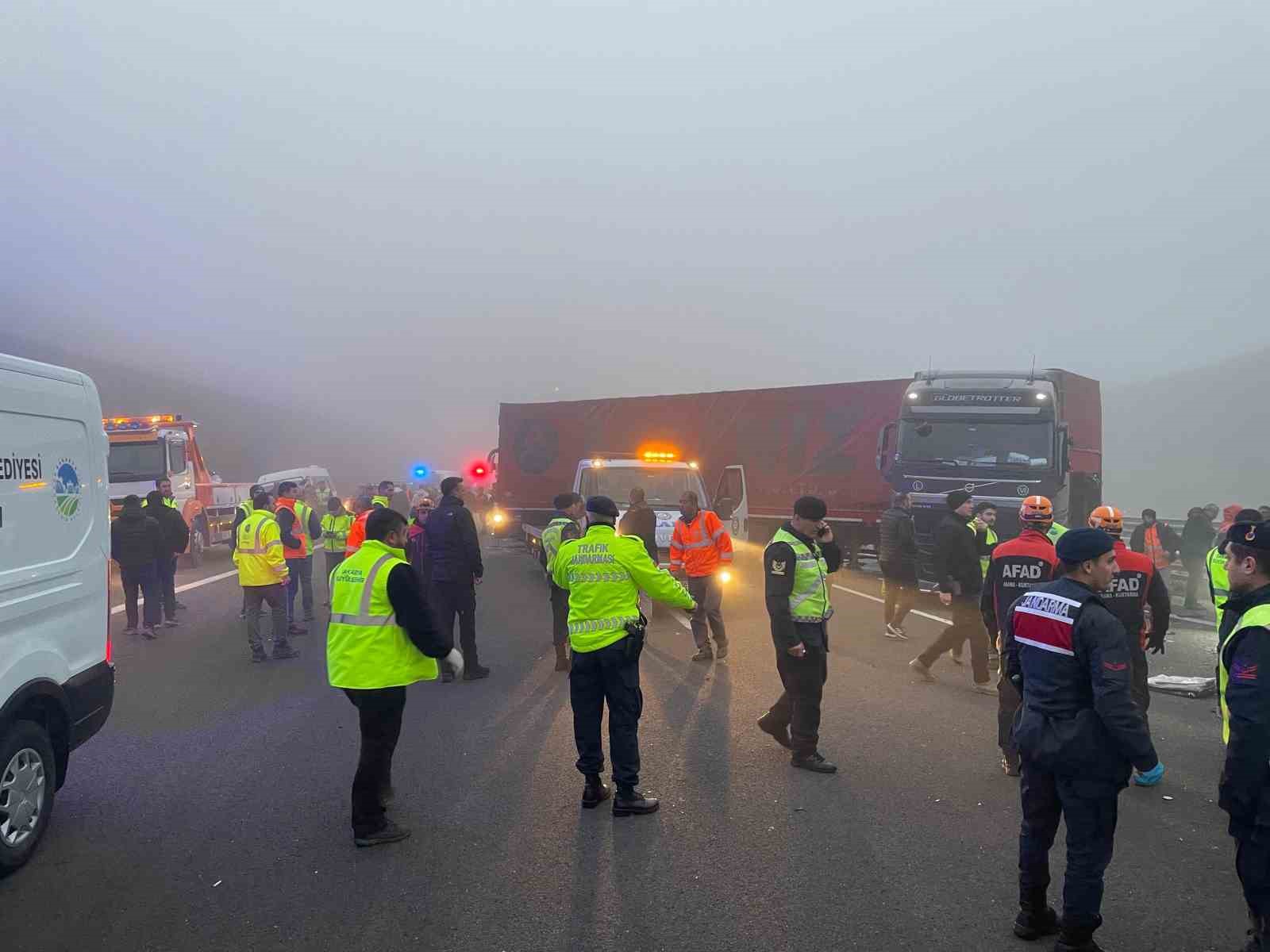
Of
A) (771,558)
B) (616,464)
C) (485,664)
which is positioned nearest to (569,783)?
(771,558)

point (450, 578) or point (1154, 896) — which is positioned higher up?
point (450, 578)

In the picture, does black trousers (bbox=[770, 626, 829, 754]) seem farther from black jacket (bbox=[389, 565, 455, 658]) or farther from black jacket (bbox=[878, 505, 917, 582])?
black jacket (bbox=[878, 505, 917, 582])

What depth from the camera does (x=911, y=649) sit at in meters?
9.91

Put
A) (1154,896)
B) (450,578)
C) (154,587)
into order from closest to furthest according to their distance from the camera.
→ (1154,896)
(450,578)
(154,587)

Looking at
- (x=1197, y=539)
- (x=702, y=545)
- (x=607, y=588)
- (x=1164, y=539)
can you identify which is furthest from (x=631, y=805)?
(x=1164, y=539)

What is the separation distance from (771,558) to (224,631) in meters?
8.62

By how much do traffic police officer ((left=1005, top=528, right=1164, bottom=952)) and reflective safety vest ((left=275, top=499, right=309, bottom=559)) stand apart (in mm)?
9387

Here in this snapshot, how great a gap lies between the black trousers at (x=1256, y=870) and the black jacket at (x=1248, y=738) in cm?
4

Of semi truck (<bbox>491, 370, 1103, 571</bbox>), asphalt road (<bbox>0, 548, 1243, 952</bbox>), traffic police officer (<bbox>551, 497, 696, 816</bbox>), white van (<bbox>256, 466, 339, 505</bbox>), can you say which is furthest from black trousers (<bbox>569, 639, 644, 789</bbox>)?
white van (<bbox>256, 466, 339, 505</bbox>)

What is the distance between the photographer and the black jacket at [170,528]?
37.0 ft

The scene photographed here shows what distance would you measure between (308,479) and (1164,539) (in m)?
22.3

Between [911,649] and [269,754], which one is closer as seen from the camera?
[269,754]

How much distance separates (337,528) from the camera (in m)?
11.9

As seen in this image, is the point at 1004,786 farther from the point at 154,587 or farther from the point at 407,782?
the point at 154,587
